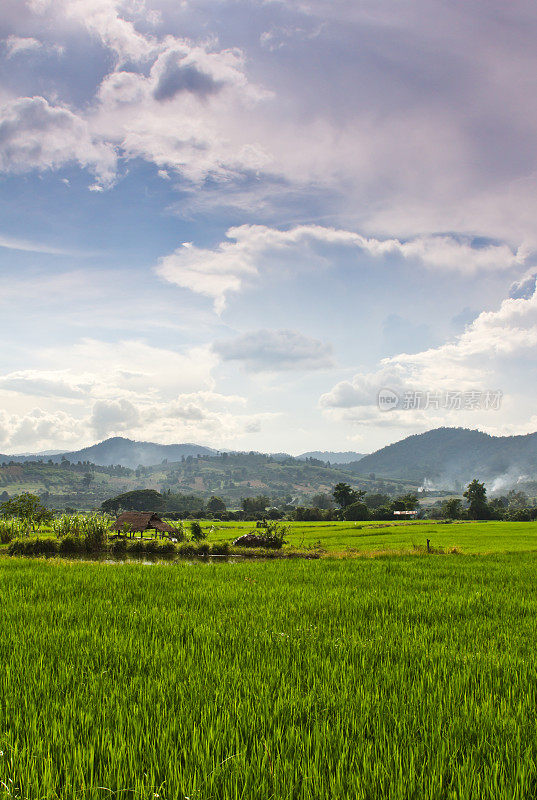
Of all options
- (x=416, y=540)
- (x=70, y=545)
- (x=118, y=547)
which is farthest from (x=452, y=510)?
(x=70, y=545)

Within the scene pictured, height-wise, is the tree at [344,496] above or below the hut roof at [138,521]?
below

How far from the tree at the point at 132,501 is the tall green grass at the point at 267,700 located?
189525 mm

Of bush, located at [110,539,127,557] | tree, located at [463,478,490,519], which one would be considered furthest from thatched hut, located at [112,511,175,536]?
tree, located at [463,478,490,519]

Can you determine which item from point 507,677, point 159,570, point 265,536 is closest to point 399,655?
point 507,677

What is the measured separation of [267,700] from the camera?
392cm

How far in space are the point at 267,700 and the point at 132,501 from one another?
201223 mm

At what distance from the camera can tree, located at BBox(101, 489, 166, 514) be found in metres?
184

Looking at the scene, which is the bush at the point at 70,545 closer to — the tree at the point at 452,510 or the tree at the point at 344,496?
the tree at the point at 452,510

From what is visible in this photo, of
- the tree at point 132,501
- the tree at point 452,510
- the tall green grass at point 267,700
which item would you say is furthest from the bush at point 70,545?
the tree at point 132,501

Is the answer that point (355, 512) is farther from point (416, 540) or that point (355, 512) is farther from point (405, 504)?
point (416, 540)

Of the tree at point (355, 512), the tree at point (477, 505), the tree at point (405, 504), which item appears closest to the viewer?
the tree at point (477, 505)

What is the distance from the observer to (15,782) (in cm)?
278

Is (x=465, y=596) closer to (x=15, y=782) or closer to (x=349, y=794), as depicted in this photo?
(x=349, y=794)

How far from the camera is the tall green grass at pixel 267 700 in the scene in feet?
9.18
